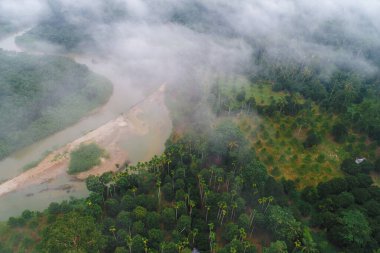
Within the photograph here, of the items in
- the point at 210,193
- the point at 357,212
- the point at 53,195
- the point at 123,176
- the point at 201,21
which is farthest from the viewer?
the point at 201,21

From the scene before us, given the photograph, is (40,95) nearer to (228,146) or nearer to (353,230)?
(228,146)

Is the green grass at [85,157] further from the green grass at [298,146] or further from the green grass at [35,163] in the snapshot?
the green grass at [298,146]

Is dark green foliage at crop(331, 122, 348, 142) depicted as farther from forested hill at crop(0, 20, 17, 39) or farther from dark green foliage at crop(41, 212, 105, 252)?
forested hill at crop(0, 20, 17, 39)

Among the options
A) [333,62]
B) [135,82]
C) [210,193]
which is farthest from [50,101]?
[333,62]

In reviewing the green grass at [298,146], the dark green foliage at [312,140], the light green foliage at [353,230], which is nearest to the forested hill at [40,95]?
the green grass at [298,146]

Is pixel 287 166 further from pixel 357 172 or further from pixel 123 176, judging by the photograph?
pixel 123 176

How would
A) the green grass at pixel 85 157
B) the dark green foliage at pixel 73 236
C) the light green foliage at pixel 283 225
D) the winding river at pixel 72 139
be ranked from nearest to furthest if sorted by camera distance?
the dark green foliage at pixel 73 236, the light green foliage at pixel 283 225, the winding river at pixel 72 139, the green grass at pixel 85 157
